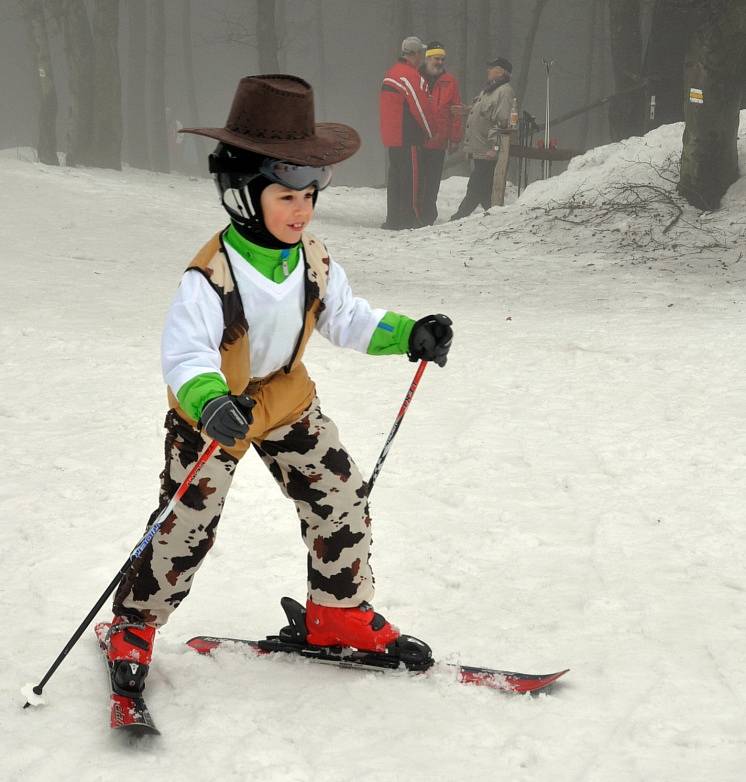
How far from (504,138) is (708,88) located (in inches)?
141

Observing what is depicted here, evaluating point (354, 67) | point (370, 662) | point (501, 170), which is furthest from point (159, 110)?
point (354, 67)

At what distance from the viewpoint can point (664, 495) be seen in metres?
4.89

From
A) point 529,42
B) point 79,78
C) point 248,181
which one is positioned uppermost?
point 529,42

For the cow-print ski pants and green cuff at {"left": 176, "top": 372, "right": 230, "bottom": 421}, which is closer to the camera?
green cuff at {"left": 176, "top": 372, "right": 230, "bottom": 421}

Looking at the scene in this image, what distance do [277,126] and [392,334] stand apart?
77 cm

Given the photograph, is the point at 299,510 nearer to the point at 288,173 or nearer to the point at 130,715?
the point at 130,715

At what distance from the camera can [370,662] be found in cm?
339

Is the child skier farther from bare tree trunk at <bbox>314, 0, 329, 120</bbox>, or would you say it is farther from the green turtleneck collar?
bare tree trunk at <bbox>314, 0, 329, 120</bbox>

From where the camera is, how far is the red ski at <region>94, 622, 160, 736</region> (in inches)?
115

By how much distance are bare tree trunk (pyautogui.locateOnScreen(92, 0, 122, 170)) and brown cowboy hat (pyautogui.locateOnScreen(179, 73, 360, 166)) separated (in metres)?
15.3

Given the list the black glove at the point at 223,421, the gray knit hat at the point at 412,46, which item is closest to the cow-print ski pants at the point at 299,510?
the black glove at the point at 223,421

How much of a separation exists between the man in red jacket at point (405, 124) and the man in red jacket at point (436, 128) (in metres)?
0.11

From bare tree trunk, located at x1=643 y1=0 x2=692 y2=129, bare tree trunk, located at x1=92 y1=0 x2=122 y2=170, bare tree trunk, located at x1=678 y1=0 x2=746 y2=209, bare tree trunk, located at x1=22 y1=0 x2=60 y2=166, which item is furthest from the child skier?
bare tree trunk, located at x1=22 y1=0 x2=60 y2=166

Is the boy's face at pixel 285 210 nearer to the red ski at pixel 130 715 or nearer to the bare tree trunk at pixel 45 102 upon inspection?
the red ski at pixel 130 715
